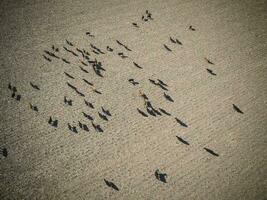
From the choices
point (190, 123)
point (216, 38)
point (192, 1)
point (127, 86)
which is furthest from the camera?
point (192, 1)

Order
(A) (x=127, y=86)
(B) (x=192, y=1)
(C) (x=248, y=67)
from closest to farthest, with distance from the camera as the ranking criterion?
1. (A) (x=127, y=86)
2. (C) (x=248, y=67)
3. (B) (x=192, y=1)

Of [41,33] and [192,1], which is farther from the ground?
[192,1]

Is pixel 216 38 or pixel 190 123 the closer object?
pixel 190 123

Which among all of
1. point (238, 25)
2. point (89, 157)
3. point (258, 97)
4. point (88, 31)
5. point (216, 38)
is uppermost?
point (238, 25)

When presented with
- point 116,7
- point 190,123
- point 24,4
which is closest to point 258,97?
point 190,123

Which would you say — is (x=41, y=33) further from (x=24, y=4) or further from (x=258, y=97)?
(x=258, y=97)

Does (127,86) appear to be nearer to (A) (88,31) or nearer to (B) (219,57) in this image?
(A) (88,31)
